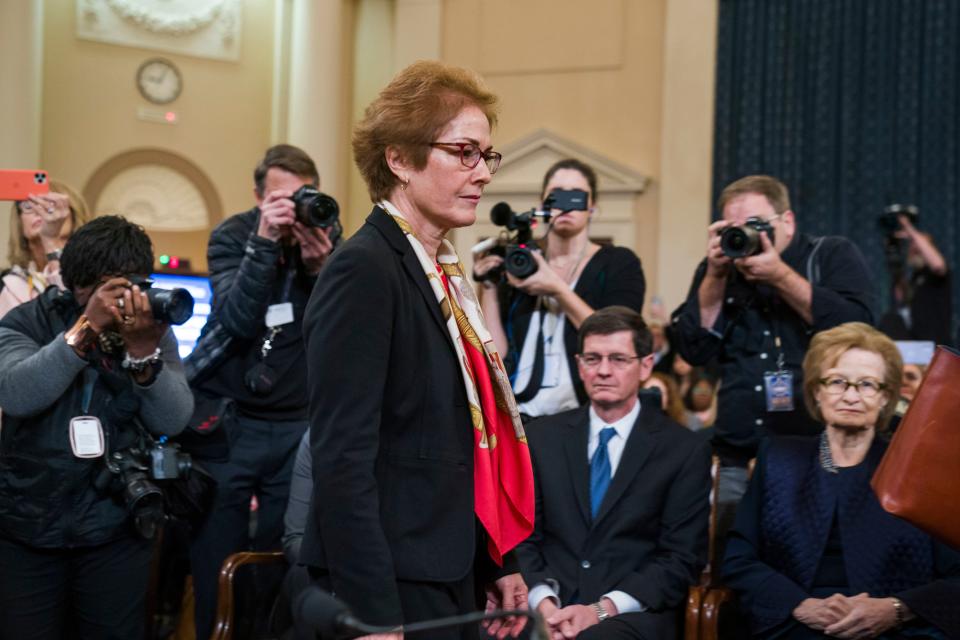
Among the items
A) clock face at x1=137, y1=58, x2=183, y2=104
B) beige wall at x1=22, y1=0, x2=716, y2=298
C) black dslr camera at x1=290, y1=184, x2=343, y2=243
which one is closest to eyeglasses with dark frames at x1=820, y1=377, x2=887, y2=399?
black dslr camera at x1=290, y1=184, x2=343, y2=243

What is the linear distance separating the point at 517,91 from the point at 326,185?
2094 millimetres

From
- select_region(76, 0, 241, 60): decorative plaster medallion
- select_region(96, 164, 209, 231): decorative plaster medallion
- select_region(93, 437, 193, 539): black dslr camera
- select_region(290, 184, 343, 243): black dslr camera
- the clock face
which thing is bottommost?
select_region(93, 437, 193, 539): black dslr camera

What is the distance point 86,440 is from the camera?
9.14 feet

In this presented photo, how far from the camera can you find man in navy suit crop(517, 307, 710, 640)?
330 cm

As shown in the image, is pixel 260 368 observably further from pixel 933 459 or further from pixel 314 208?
pixel 933 459

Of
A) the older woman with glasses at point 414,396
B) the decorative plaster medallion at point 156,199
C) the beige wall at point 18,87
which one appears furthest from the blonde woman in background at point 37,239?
the decorative plaster medallion at point 156,199

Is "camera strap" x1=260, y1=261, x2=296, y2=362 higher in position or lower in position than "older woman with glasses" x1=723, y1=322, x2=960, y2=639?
higher

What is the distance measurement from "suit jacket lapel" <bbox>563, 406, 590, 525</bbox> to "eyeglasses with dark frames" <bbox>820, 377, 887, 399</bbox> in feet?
2.42

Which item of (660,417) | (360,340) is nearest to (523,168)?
(660,417)

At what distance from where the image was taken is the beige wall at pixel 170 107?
11.6 meters

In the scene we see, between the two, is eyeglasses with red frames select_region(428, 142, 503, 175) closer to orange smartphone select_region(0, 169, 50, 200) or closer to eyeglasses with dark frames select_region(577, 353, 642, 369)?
eyeglasses with dark frames select_region(577, 353, 642, 369)

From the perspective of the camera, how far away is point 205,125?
480 inches

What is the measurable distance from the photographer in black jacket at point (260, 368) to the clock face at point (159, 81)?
8.83 meters

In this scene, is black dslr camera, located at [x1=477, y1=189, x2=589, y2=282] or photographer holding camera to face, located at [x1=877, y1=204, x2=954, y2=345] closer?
black dslr camera, located at [x1=477, y1=189, x2=589, y2=282]
